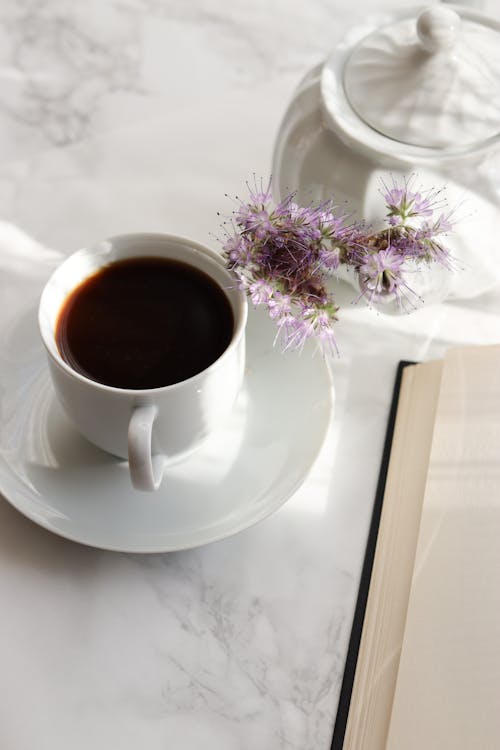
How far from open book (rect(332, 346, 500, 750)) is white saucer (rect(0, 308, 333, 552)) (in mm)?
75

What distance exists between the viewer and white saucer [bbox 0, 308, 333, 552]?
601 mm

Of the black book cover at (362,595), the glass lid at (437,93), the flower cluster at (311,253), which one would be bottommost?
the black book cover at (362,595)

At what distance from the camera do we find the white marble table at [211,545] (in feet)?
1.88

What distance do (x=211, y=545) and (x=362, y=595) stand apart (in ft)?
0.36

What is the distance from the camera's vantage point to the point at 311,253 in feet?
1.79

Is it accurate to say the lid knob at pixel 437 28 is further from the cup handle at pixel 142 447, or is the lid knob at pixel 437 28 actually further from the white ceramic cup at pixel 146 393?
the cup handle at pixel 142 447

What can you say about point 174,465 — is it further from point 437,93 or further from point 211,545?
point 437,93

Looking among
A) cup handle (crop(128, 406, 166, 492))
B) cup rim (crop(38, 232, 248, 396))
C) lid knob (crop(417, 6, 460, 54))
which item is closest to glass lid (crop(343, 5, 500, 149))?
lid knob (crop(417, 6, 460, 54))

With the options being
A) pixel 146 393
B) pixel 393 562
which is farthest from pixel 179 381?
pixel 393 562

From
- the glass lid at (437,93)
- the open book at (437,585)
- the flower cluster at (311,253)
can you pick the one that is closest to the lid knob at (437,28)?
the glass lid at (437,93)

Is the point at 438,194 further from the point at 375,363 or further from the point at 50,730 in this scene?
the point at 50,730

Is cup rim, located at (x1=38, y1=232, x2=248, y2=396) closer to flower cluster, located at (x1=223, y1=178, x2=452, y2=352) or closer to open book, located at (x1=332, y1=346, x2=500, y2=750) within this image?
flower cluster, located at (x1=223, y1=178, x2=452, y2=352)

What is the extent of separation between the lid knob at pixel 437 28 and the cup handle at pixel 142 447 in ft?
0.99

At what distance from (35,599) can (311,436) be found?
221 millimetres
